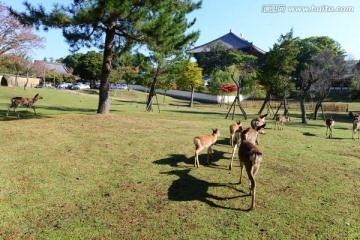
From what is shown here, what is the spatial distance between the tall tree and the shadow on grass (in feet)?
28.7

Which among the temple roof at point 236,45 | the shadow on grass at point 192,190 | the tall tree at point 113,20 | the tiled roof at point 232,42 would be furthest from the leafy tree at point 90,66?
the shadow on grass at point 192,190

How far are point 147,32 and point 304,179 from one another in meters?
10.0

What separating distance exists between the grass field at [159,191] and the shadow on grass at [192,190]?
0.9 inches

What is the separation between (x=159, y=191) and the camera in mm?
6902

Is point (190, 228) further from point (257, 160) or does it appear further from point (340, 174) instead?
point (340, 174)

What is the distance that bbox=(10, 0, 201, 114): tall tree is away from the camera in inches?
523

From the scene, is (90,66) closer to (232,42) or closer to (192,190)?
(232,42)

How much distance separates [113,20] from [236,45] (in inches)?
2695

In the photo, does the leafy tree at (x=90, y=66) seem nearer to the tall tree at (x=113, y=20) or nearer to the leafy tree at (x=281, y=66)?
the leafy tree at (x=281, y=66)

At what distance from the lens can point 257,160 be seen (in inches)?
248

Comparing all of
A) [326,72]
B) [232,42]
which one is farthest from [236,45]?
[326,72]

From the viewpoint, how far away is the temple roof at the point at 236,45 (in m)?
68.9

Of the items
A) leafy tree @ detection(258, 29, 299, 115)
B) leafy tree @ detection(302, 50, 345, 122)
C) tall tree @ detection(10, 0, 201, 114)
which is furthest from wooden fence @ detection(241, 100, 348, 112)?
tall tree @ detection(10, 0, 201, 114)

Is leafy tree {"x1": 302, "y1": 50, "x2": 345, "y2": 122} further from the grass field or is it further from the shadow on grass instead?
the shadow on grass
